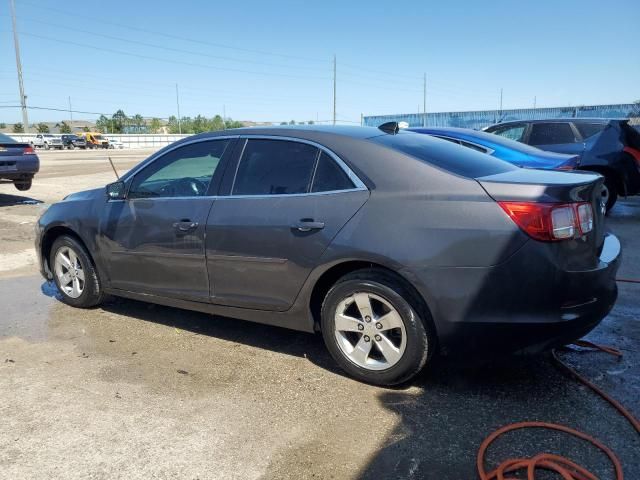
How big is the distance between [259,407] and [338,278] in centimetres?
91

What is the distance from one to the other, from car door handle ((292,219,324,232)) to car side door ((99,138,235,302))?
83 centimetres

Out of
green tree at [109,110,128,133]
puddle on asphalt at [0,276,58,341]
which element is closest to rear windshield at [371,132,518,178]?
puddle on asphalt at [0,276,58,341]

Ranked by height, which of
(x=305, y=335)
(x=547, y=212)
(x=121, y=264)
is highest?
(x=547, y=212)

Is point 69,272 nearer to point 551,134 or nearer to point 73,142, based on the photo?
point 551,134

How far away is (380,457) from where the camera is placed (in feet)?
8.65

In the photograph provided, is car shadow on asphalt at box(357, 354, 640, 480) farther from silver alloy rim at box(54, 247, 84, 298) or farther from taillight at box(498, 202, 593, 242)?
silver alloy rim at box(54, 247, 84, 298)

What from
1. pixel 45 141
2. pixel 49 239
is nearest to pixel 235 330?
pixel 49 239

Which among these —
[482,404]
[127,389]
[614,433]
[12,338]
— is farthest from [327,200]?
[12,338]

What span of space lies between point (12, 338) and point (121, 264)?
1.00 meters

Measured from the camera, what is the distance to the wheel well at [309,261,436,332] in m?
3.11

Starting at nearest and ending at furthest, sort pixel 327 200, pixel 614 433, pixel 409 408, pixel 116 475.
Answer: pixel 116 475
pixel 614 433
pixel 409 408
pixel 327 200

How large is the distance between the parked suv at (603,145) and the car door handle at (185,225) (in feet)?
24.8

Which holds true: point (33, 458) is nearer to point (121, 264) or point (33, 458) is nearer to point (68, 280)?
point (121, 264)

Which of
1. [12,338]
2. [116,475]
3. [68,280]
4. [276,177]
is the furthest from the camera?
[68,280]
